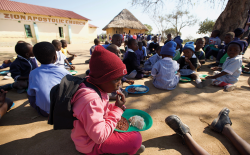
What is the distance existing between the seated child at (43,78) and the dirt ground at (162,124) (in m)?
0.39

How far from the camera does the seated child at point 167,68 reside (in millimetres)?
3158

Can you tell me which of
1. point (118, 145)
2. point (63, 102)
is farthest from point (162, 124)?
point (63, 102)

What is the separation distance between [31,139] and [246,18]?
10.2m

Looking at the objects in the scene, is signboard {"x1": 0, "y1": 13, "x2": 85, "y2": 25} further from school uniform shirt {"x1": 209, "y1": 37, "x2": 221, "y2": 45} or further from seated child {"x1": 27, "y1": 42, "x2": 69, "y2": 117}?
school uniform shirt {"x1": 209, "y1": 37, "x2": 221, "y2": 45}

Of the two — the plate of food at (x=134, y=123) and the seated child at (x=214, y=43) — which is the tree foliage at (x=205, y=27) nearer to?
the seated child at (x=214, y=43)

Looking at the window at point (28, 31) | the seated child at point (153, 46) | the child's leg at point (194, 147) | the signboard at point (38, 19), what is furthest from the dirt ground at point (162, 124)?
the window at point (28, 31)

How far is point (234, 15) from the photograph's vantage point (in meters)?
6.66

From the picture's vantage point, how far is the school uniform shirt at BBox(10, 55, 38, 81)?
2.97m

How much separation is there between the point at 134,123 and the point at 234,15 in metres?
8.71

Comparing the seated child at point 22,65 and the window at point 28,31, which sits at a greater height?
the window at point 28,31

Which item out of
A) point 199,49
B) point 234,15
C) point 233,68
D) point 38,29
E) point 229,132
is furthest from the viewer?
point 38,29

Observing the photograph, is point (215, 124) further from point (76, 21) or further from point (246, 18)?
point (76, 21)

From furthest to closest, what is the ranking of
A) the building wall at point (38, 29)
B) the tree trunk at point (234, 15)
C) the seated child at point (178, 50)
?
1. the building wall at point (38, 29)
2. the tree trunk at point (234, 15)
3. the seated child at point (178, 50)

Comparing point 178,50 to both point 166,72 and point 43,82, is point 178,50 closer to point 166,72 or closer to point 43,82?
point 166,72
